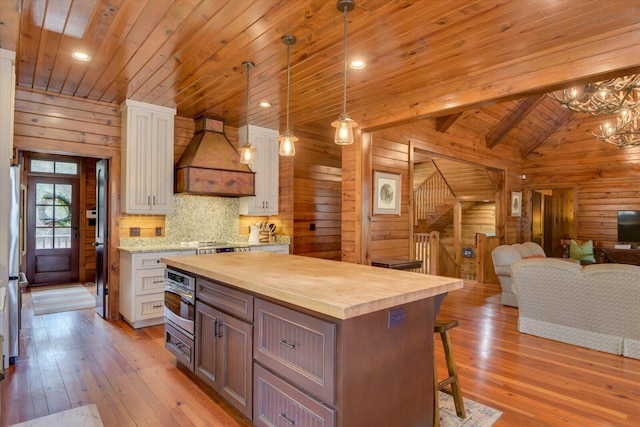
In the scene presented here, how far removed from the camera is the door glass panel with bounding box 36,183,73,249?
6297 millimetres

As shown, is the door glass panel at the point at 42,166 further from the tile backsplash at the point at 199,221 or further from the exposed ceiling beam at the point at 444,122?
the exposed ceiling beam at the point at 444,122

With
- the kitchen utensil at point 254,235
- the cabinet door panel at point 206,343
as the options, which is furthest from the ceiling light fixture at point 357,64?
the kitchen utensil at point 254,235

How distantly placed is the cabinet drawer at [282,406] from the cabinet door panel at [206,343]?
1.75 feet

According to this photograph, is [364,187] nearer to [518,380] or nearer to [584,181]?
[518,380]

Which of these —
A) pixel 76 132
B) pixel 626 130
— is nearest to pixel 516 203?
pixel 626 130

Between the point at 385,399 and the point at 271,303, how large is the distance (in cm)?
73

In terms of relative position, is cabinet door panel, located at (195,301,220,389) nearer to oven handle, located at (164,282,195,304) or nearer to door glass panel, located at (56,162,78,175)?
oven handle, located at (164,282,195,304)

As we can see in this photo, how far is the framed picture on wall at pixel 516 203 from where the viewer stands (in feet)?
27.0

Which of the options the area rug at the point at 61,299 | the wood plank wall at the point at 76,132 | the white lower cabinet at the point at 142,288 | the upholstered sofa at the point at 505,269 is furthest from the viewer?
the upholstered sofa at the point at 505,269

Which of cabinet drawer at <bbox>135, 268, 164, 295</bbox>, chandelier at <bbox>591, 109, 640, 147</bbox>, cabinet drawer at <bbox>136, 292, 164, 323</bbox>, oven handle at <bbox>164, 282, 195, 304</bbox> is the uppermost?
chandelier at <bbox>591, 109, 640, 147</bbox>

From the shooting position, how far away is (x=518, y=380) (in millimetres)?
2855

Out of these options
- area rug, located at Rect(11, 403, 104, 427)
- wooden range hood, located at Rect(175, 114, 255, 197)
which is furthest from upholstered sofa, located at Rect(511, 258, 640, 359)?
area rug, located at Rect(11, 403, 104, 427)

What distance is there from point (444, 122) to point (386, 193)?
6.37ft

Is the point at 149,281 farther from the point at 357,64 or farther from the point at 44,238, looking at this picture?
the point at 44,238
